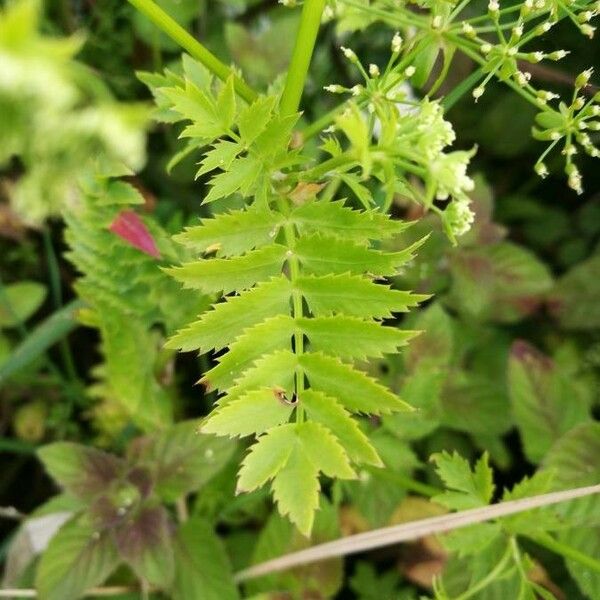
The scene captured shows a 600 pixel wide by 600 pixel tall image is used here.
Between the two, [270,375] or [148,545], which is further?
[148,545]

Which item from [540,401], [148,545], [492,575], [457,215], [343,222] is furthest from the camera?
[540,401]

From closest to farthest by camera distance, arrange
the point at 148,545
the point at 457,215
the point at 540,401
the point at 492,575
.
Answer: the point at 457,215 < the point at 492,575 < the point at 148,545 < the point at 540,401

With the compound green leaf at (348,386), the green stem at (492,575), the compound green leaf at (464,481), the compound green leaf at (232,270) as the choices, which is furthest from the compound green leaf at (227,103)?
the green stem at (492,575)

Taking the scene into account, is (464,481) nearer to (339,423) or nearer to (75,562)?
(339,423)

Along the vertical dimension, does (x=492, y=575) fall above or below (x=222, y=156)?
below

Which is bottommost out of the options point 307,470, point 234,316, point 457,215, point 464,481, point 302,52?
→ point 464,481

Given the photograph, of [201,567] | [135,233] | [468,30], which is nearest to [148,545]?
[201,567]

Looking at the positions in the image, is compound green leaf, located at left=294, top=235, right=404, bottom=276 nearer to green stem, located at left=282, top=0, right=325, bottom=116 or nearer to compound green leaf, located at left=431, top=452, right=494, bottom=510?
green stem, located at left=282, top=0, right=325, bottom=116

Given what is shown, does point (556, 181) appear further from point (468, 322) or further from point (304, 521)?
point (304, 521)
